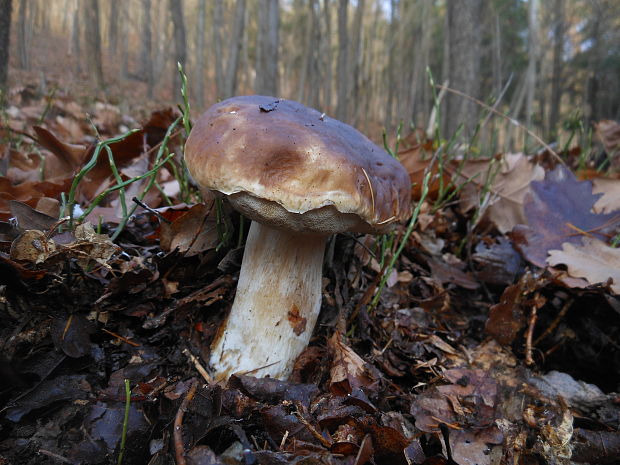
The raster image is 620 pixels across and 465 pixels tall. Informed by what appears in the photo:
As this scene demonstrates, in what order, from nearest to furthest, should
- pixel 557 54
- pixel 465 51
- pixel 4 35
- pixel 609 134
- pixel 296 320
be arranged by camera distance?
pixel 296 320, pixel 609 134, pixel 4 35, pixel 465 51, pixel 557 54

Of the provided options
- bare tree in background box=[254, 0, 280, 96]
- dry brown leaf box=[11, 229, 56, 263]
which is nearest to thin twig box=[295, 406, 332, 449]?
dry brown leaf box=[11, 229, 56, 263]

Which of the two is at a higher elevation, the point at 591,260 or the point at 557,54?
the point at 557,54

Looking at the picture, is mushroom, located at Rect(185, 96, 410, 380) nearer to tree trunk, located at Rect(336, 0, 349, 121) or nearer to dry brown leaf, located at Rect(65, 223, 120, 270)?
dry brown leaf, located at Rect(65, 223, 120, 270)

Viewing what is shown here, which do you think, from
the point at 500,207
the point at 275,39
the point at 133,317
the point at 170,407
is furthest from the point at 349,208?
the point at 275,39

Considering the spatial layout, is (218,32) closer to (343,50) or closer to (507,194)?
(343,50)

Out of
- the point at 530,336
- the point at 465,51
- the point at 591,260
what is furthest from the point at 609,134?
the point at 465,51

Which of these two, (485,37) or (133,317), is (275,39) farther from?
(485,37)
